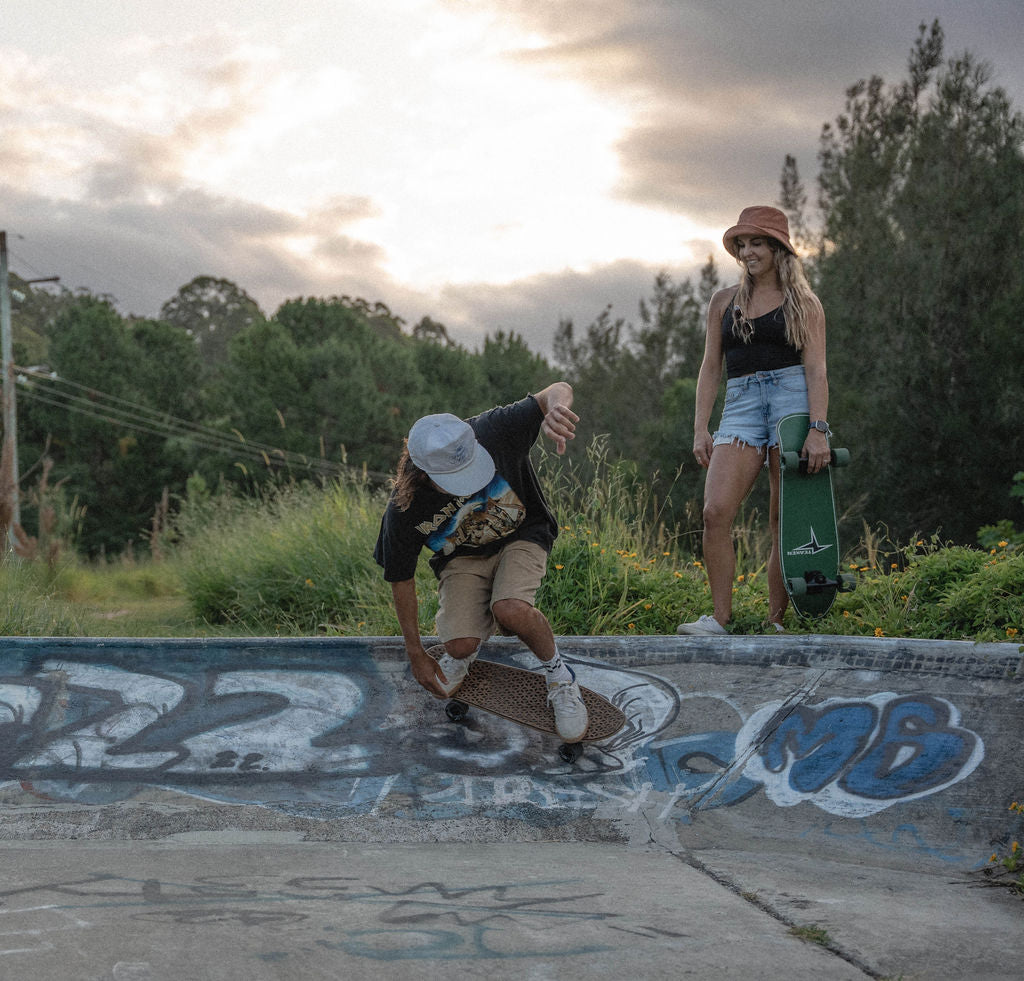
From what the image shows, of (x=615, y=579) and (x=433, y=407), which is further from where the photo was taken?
(x=433, y=407)

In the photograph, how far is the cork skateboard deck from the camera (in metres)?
4.21

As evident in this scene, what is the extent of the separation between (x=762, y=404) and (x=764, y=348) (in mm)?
274

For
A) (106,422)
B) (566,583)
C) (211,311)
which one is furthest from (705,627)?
(211,311)

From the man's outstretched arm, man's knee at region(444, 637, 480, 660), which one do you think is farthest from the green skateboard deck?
man's knee at region(444, 637, 480, 660)

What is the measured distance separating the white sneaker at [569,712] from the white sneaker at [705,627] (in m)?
1.01

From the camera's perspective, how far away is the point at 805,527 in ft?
16.0

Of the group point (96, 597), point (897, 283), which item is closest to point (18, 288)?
point (96, 597)

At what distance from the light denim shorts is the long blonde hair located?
0.57ft

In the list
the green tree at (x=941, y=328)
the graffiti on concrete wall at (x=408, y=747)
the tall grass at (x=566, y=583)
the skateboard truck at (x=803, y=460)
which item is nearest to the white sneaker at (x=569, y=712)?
the graffiti on concrete wall at (x=408, y=747)

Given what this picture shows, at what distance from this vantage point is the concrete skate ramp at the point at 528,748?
12.3ft

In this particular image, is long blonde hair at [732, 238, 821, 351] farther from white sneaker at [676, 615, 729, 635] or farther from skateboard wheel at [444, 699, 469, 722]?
skateboard wheel at [444, 699, 469, 722]

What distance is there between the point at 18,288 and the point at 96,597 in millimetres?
18172

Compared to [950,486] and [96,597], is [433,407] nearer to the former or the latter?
[950,486]

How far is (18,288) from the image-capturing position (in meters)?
25.4
